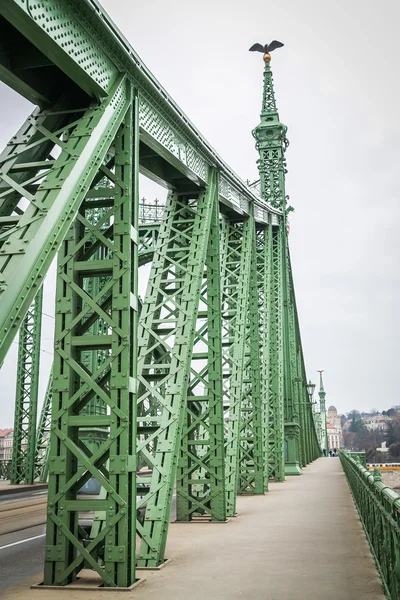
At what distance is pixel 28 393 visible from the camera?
2778 cm

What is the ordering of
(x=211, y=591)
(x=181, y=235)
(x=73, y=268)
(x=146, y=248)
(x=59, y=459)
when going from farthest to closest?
(x=146, y=248), (x=181, y=235), (x=73, y=268), (x=59, y=459), (x=211, y=591)

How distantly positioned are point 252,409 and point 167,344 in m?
9.72

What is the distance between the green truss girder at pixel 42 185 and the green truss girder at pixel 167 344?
3779mm

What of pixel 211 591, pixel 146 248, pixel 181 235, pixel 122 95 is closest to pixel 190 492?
pixel 181 235

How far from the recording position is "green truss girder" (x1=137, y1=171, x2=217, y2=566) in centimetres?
946

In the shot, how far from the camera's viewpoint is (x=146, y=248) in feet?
91.8

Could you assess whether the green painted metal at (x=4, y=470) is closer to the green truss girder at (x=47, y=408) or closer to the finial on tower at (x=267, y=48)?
the green truss girder at (x=47, y=408)

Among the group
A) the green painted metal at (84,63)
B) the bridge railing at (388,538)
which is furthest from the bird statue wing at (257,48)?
the bridge railing at (388,538)

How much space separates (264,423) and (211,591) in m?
14.6

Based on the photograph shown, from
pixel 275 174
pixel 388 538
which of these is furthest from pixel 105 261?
pixel 275 174

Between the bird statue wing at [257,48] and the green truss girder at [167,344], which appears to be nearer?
the green truss girder at [167,344]

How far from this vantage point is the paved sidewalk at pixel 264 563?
721 cm

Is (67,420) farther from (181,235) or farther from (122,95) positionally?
(181,235)

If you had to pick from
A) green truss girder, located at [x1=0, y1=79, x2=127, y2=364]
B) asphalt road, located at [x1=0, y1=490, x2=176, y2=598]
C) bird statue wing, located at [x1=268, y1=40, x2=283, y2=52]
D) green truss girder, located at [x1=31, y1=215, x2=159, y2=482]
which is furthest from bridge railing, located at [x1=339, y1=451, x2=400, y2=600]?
bird statue wing, located at [x1=268, y1=40, x2=283, y2=52]
